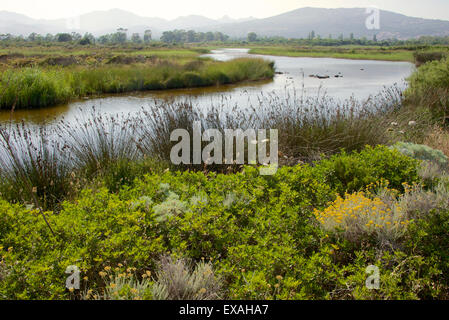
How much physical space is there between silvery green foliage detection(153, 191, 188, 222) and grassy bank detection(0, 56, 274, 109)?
806cm

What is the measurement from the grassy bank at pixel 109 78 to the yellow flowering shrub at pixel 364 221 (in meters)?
9.07

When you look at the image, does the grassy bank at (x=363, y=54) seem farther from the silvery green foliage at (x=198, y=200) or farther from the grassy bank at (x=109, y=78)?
the silvery green foliage at (x=198, y=200)

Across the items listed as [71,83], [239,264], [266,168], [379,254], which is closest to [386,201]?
[379,254]

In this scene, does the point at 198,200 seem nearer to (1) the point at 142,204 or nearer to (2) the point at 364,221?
(1) the point at 142,204

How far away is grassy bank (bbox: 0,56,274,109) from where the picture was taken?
36.2 feet

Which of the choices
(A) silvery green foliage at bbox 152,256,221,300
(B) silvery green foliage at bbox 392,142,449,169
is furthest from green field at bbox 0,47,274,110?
(B) silvery green foliage at bbox 392,142,449,169

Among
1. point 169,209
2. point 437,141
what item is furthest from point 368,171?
point 437,141

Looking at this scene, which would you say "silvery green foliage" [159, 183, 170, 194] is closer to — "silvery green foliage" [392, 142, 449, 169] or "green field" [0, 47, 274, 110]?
"silvery green foliage" [392, 142, 449, 169]

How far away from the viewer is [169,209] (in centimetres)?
283

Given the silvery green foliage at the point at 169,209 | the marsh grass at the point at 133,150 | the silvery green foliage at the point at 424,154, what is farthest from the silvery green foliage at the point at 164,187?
the silvery green foliage at the point at 424,154

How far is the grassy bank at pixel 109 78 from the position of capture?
11026mm

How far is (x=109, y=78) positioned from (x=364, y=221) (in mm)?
13763

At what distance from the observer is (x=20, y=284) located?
200cm
